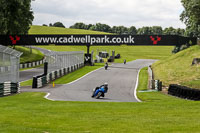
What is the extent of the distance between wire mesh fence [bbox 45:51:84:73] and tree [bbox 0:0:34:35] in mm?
10621

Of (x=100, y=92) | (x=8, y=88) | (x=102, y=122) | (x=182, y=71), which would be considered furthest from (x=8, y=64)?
(x=182, y=71)

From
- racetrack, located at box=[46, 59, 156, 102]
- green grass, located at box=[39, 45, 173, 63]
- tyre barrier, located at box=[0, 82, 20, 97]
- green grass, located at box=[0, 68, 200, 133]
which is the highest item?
green grass, located at box=[0, 68, 200, 133]

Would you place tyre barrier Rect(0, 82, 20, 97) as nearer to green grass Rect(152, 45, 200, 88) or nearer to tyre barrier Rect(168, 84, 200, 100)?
tyre barrier Rect(168, 84, 200, 100)

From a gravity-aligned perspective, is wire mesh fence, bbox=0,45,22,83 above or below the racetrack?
above

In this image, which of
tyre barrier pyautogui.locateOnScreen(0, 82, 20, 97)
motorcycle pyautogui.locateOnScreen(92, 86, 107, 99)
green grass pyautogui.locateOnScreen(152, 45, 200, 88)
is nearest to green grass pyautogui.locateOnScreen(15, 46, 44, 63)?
green grass pyautogui.locateOnScreen(152, 45, 200, 88)

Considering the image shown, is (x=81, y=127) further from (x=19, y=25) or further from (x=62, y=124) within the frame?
(x=19, y=25)

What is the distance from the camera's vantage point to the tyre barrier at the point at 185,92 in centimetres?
2171

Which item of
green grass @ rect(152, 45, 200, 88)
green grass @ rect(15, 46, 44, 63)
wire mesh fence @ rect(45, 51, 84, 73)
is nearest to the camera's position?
wire mesh fence @ rect(45, 51, 84, 73)

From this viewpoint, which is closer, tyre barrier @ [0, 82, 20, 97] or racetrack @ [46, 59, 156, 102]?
racetrack @ [46, 59, 156, 102]

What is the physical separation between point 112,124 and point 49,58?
86.5ft

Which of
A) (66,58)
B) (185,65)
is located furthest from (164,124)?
(185,65)

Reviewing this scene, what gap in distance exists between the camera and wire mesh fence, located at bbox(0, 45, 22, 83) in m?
23.2

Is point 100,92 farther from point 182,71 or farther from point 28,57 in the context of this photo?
point 28,57

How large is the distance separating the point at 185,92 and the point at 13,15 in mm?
39340
